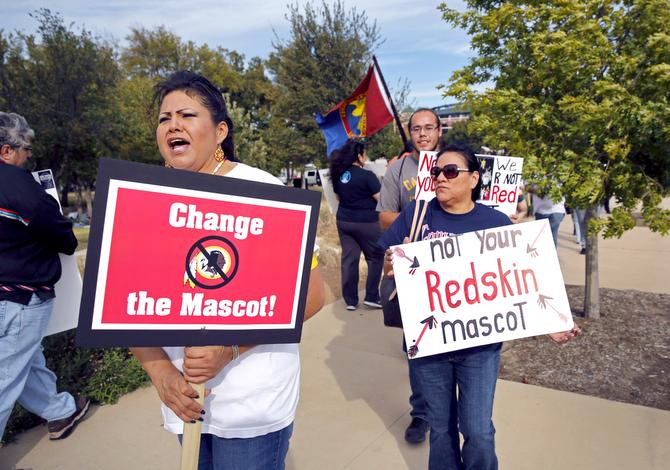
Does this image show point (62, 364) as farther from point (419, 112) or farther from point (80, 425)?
point (419, 112)

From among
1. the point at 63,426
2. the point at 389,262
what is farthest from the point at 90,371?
the point at 389,262

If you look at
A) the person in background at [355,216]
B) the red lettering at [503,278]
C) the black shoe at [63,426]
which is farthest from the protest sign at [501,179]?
the black shoe at [63,426]

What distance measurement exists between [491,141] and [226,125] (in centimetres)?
399

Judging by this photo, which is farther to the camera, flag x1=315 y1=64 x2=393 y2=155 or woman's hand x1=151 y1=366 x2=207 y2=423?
flag x1=315 y1=64 x2=393 y2=155

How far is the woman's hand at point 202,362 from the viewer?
62.4 inches

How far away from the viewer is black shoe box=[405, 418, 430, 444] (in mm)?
3371

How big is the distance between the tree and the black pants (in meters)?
1.81

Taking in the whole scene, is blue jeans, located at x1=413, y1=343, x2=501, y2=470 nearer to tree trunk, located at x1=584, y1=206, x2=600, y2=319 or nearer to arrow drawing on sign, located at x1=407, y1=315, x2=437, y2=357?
arrow drawing on sign, located at x1=407, y1=315, x2=437, y2=357

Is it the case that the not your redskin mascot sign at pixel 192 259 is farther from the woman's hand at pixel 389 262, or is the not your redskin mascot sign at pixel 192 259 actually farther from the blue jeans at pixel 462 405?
the blue jeans at pixel 462 405

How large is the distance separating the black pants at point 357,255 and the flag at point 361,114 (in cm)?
119

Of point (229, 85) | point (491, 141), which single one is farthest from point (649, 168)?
point (229, 85)

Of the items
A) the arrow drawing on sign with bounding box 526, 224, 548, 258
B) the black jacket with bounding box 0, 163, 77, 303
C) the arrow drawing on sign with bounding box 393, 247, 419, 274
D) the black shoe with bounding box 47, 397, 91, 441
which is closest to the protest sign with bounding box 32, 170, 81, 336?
the black jacket with bounding box 0, 163, 77, 303

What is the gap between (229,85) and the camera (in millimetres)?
35250

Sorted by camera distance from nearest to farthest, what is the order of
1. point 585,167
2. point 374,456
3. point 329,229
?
point 374,456 < point 585,167 < point 329,229
